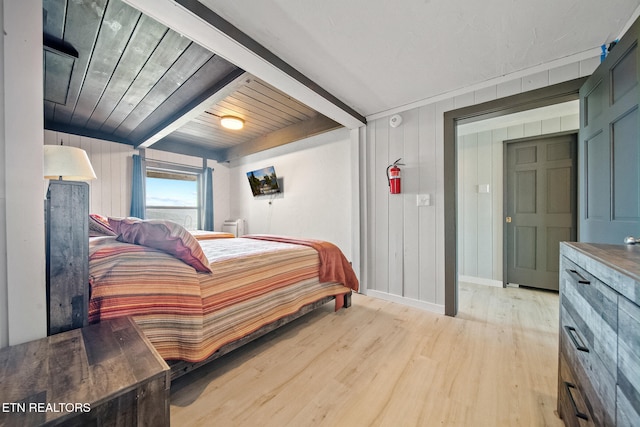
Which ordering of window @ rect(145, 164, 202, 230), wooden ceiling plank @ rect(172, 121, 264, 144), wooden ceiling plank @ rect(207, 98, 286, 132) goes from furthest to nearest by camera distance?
window @ rect(145, 164, 202, 230)
wooden ceiling plank @ rect(172, 121, 264, 144)
wooden ceiling plank @ rect(207, 98, 286, 132)

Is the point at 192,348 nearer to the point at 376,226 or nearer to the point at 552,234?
the point at 376,226

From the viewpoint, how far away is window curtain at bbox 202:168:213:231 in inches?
185

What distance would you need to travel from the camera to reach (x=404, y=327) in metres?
2.08

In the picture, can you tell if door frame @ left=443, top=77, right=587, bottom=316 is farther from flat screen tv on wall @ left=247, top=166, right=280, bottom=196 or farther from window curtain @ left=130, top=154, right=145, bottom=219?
window curtain @ left=130, top=154, right=145, bottom=219

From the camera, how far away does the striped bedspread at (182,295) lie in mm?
1100

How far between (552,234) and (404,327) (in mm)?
2503

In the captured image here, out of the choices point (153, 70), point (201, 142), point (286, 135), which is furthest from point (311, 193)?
point (201, 142)

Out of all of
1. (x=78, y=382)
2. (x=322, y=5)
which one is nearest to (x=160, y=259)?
(x=78, y=382)

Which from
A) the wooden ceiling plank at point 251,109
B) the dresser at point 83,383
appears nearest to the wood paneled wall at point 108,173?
the wooden ceiling plank at point 251,109

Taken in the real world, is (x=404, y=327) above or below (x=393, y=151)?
below

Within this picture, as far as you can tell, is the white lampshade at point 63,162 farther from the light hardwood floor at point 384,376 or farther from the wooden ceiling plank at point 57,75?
the light hardwood floor at point 384,376

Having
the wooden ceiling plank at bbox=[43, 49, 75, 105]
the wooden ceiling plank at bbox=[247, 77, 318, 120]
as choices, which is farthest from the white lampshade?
the wooden ceiling plank at bbox=[247, 77, 318, 120]

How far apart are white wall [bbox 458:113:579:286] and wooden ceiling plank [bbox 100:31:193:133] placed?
3.69 m

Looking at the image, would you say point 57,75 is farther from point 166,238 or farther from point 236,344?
point 236,344
